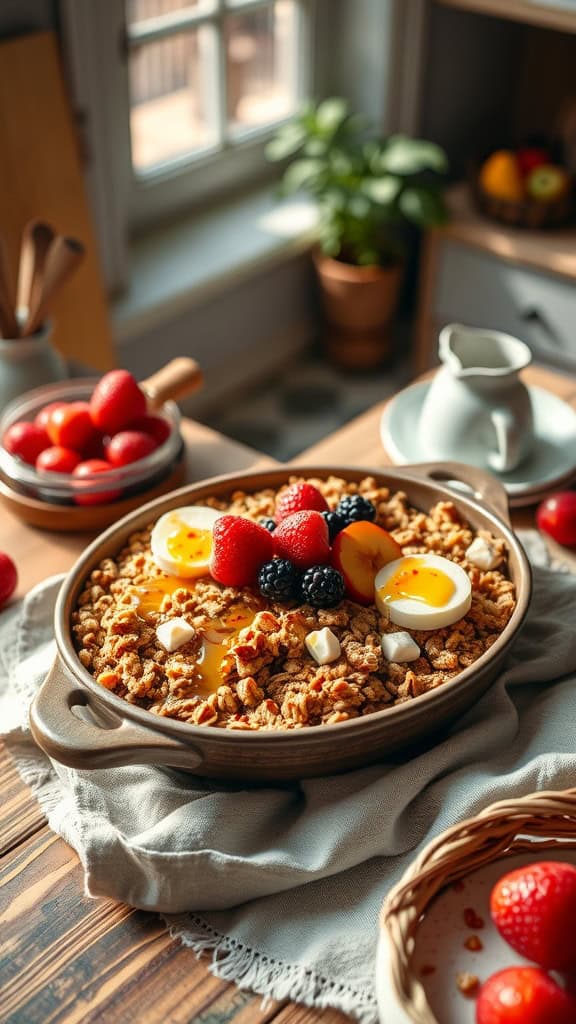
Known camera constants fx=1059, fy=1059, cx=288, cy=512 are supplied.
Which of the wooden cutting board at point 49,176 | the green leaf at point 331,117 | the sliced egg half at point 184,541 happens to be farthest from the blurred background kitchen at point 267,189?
the sliced egg half at point 184,541

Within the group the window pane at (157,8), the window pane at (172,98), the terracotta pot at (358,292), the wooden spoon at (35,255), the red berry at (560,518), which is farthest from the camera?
the terracotta pot at (358,292)

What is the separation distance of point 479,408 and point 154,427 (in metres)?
0.46

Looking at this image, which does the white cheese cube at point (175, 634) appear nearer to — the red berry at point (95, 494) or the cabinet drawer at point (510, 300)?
the red berry at point (95, 494)

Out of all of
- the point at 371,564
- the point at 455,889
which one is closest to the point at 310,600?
the point at 371,564

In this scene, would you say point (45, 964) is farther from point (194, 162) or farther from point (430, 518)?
point (194, 162)

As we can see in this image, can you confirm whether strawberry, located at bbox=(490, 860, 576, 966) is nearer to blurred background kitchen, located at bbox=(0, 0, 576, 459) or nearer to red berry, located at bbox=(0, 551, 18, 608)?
red berry, located at bbox=(0, 551, 18, 608)

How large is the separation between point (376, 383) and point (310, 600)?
7.03ft

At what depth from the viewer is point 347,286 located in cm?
294

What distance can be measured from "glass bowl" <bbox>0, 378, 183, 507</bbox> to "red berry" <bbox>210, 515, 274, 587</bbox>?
32 cm

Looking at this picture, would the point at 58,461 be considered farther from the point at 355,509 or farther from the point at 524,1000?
the point at 524,1000

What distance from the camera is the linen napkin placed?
98cm

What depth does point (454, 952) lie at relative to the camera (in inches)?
35.5

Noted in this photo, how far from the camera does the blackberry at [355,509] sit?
1.24 meters

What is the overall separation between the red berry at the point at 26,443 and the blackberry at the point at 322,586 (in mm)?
538
